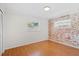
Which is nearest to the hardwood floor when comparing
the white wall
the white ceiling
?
the white wall

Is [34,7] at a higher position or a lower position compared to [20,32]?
higher

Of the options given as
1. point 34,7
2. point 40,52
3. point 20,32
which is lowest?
point 40,52

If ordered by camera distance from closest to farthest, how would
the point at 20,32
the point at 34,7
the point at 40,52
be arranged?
the point at 40,52 < the point at 34,7 < the point at 20,32

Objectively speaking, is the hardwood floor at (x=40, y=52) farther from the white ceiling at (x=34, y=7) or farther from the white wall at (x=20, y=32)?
the white ceiling at (x=34, y=7)

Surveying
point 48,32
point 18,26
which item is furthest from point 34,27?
point 48,32

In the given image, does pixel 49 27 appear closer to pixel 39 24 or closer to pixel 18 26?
pixel 39 24

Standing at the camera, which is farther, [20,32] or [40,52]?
[20,32]

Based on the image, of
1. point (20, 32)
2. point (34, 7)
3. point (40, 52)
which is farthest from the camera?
point (20, 32)

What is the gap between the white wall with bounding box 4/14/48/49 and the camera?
1.88m

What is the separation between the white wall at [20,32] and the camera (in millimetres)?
1880

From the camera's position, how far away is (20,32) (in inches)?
94.2

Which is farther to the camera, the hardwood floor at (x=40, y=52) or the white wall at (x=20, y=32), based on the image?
the white wall at (x=20, y=32)

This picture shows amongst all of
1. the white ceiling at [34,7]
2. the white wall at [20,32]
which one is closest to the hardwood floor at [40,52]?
the white wall at [20,32]

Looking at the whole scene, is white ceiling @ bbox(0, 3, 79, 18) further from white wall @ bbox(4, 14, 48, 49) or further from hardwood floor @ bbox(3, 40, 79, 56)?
hardwood floor @ bbox(3, 40, 79, 56)
